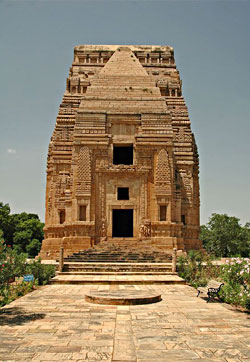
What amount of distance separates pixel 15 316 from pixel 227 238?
3761 centimetres

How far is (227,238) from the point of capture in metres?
43.2

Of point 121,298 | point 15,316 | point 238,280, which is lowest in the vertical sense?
point 15,316

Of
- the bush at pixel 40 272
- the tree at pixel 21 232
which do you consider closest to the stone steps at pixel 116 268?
the bush at pixel 40 272

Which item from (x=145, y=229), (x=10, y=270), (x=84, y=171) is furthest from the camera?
(x=84, y=171)

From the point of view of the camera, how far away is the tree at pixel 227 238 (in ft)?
139

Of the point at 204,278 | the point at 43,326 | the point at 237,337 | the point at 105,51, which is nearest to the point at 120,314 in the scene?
the point at 43,326

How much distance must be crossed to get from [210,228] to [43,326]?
40.5 meters

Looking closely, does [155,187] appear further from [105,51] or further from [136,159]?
[105,51]

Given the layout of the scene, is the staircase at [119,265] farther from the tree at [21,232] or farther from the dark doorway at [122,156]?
the tree at [21,232]

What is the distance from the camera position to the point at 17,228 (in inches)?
1786

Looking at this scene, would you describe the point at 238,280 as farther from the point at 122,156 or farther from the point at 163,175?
the point at 122,156

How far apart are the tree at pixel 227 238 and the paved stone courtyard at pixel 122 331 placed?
3335 cm

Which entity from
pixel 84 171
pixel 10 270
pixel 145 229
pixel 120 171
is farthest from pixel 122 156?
pixel 10 270

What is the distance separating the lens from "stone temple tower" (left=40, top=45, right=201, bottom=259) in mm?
22812
